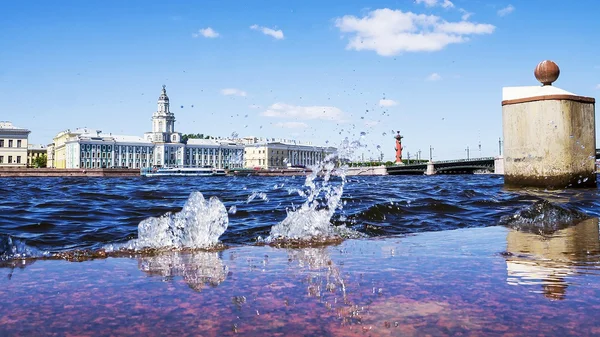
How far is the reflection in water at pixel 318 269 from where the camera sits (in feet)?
5.73

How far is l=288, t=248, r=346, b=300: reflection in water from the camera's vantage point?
1.75 meters

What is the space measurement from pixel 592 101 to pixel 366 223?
20.6 ft

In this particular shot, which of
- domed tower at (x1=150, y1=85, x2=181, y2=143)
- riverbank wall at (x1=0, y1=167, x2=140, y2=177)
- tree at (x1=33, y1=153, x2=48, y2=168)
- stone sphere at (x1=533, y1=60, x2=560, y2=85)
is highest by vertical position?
domed tower at (x1=150, y1=85, x2=181, y2=143)

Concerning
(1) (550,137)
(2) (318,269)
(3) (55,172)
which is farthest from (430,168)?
(2) (318,269)

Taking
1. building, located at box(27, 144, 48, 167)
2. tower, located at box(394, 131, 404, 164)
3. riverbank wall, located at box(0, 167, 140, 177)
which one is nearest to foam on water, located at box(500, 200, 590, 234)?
riverbank wall, located at box(0, 167, 140, 177)

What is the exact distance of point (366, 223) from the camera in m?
4.91

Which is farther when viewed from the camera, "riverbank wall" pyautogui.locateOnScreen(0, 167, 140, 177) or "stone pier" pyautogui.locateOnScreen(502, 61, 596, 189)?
"riverbank wall" pyautogui.locateOnScreen(0, 167, 140, 177)

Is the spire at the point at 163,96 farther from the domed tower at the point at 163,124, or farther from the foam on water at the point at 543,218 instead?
the foam on water at the point at 543,218

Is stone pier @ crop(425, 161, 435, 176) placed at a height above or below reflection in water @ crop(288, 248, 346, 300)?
above

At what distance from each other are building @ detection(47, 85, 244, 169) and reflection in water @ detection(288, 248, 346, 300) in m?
80.9

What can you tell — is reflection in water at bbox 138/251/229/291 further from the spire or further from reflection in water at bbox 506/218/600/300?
the spire

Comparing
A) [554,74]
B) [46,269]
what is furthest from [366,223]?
[554,74]

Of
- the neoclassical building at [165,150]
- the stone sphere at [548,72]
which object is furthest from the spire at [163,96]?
the stone sphere at [548,72]

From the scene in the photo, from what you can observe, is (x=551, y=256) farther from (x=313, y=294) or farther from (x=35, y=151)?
(x=35, y=151)
